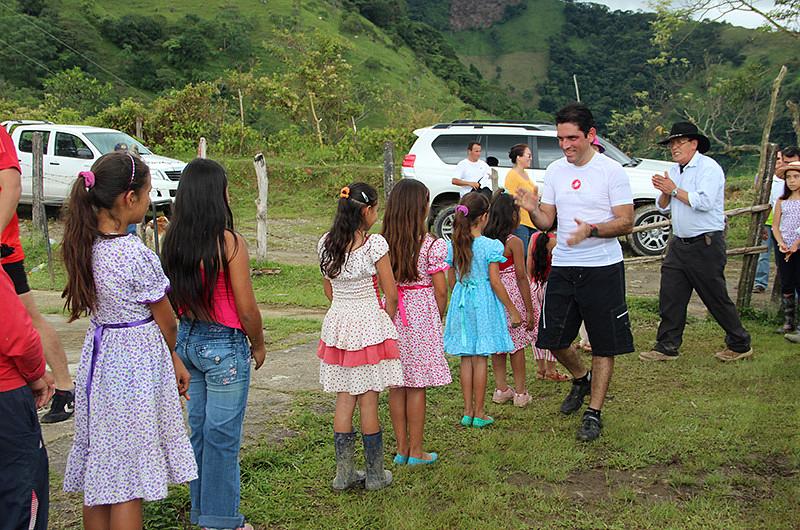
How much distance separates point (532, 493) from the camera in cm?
401

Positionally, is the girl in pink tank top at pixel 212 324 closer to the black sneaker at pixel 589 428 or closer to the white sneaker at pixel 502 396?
the black sneaker at pixel 589 428

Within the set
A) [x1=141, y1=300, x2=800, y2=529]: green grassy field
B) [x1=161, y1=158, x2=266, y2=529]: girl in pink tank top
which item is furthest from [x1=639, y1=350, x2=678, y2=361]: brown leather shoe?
[x1=161, y1=158, x2=266, y2=529]: girl in pink tank top

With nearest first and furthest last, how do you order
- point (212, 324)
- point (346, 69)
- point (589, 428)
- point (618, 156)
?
point (212, 324) < point (589, 428) < point (618, 156) < point (346, 69)

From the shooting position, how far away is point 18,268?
446cm

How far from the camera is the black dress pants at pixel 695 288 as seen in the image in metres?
6.39

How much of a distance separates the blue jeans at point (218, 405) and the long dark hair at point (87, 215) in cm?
53

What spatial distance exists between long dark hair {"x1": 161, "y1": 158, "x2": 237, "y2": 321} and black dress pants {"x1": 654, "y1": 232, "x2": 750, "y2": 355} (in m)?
4.53

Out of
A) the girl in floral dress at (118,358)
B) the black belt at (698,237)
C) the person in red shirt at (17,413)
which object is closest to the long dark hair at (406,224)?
the girl in floral dress at (118,358)

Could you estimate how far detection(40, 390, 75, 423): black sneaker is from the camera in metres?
4.79

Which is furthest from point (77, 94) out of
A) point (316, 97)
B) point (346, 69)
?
point (346, 69)

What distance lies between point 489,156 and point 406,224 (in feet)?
28.3

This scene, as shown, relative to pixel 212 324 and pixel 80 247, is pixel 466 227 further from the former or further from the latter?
pixel 80 247

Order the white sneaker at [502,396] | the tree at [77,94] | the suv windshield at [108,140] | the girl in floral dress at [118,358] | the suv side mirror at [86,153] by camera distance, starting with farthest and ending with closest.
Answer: the tree at [77,94], the suv windshield at [108,140], the suv side mirror at [86,153], the white sneaker at [502,396], the girl in floral dress at [118,358]

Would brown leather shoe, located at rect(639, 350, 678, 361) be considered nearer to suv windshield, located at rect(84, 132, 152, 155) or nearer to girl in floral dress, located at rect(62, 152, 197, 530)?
girl in floral dress, located at rect(62, 152, 197, 530)
